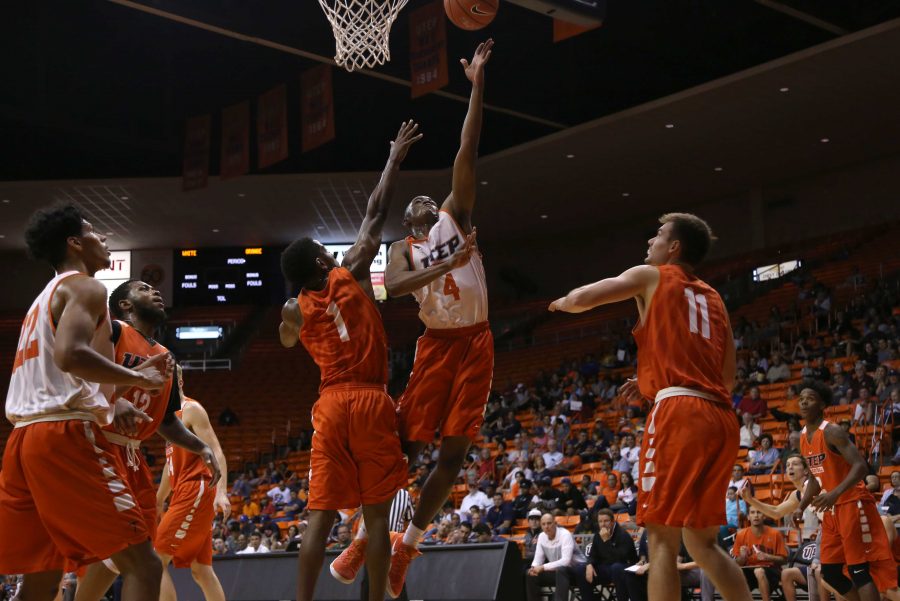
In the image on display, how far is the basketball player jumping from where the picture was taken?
18.9 feet

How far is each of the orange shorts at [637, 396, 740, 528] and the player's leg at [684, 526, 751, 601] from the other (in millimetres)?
78

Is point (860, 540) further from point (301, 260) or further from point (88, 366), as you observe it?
point (88, 366)

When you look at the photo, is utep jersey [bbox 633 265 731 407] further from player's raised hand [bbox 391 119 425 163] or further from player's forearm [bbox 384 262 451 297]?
A: player's raised hand [bbox 391 119 425 163]

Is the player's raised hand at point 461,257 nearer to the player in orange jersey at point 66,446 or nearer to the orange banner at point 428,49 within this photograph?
the player in orange jersey at point 66,446

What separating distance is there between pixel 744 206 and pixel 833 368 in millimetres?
11007

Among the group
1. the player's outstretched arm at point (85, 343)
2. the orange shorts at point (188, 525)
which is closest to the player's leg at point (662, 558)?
the player's outstretched arm at point (85, 343)

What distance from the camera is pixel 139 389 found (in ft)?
17.3

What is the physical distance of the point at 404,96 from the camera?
21750 millimetres

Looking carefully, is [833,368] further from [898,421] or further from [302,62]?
[302,62]

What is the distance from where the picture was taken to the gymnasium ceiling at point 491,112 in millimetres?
18344

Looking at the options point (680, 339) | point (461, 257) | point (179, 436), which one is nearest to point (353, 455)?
point (179, 436)

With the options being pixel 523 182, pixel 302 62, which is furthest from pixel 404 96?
pixel 523 182

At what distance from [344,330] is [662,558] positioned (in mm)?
2048

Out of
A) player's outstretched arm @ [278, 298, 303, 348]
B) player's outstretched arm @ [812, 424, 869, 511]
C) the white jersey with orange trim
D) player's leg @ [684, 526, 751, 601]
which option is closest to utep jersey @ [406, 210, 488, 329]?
player's outstretched arm @ [278, 298, 303, 348]
